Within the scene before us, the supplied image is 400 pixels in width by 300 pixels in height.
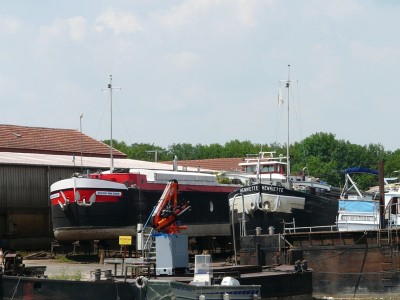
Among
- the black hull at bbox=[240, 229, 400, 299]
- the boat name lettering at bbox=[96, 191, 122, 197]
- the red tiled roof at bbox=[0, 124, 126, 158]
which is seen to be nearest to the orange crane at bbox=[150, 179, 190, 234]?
the black hull at bbox=[240, 229, 400, 299]

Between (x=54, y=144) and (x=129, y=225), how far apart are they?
1817 centimetres

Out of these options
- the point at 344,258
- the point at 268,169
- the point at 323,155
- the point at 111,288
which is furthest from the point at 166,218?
the point at 323,155

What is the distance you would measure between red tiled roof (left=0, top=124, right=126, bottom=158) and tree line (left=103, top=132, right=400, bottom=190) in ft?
120

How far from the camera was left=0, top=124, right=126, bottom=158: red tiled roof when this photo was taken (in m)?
60.7

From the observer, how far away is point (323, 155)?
400 ft

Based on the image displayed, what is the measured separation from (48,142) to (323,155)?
6413cm

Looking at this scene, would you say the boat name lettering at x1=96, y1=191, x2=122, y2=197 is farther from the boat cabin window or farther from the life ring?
the life ring

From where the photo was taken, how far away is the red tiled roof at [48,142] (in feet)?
199

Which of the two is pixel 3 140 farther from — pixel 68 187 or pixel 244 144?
pixel 244 144

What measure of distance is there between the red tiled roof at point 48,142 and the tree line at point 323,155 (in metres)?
36.5

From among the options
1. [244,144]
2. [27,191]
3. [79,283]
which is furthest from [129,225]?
[244,144]

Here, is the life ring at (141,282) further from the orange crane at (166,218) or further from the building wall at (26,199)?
the building wall at (26,199)

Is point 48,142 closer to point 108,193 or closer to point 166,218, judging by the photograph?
point 108,193

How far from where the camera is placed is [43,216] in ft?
174
